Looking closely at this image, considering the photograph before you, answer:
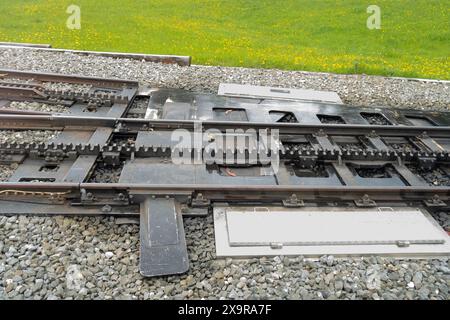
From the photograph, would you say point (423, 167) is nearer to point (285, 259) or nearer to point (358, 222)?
point (358, 222)

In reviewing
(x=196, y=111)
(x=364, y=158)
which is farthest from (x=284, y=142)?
(x=196, y=111)

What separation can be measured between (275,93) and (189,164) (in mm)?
3774

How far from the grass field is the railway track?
5340 mm

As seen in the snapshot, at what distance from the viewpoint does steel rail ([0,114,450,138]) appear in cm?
645

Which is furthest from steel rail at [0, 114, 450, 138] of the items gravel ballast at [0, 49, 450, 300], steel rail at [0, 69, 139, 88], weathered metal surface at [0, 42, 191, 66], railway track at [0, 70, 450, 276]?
weathered metal surface at [0, 42, 191, 66]

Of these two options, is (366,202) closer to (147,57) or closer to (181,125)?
(181,125)

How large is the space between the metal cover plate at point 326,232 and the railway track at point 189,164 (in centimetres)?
20

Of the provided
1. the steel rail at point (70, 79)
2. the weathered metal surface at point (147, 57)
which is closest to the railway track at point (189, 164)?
the steel rail at point (70, 79)

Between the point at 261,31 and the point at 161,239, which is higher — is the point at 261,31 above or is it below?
above

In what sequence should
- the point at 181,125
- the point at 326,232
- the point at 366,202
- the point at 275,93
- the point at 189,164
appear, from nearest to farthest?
the point at 326,232 → the point at 366,202 → the point at 189,164 → the point at 181,125 → the point at 275,93

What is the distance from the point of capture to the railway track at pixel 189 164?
4.94m

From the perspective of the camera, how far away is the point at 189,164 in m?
5.73

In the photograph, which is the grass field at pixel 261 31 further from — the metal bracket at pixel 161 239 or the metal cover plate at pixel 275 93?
the metal bracket at pixel 161 239

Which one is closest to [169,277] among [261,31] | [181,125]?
[181,125]
